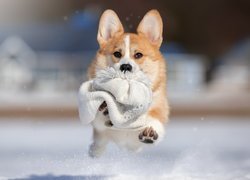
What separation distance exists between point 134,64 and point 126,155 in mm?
1075

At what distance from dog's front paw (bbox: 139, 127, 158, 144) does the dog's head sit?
0.89 feet

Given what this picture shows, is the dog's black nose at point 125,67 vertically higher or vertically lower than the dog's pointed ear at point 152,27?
lower

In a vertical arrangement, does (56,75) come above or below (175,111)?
above

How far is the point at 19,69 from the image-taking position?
15633 millimetres

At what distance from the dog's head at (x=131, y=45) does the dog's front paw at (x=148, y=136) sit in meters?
0.27

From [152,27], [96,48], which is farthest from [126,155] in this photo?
[96,48]

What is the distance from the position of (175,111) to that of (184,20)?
8.00 meters

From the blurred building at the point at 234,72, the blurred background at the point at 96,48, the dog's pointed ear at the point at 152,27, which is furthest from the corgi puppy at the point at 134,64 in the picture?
the blurred building at the point at 234,72

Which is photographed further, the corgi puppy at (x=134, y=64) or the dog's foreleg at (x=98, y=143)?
the dog's foreleg at (x=98, y=143)

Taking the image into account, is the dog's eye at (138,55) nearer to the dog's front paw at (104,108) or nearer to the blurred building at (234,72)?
the dog's front paw at (104,108)

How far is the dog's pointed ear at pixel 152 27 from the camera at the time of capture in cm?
324

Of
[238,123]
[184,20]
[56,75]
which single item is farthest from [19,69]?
[238,123]

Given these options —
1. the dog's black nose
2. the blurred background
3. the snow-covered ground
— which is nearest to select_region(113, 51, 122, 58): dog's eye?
the dog's black nose

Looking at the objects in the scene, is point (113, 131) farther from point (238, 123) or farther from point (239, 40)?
point (239, 40)
